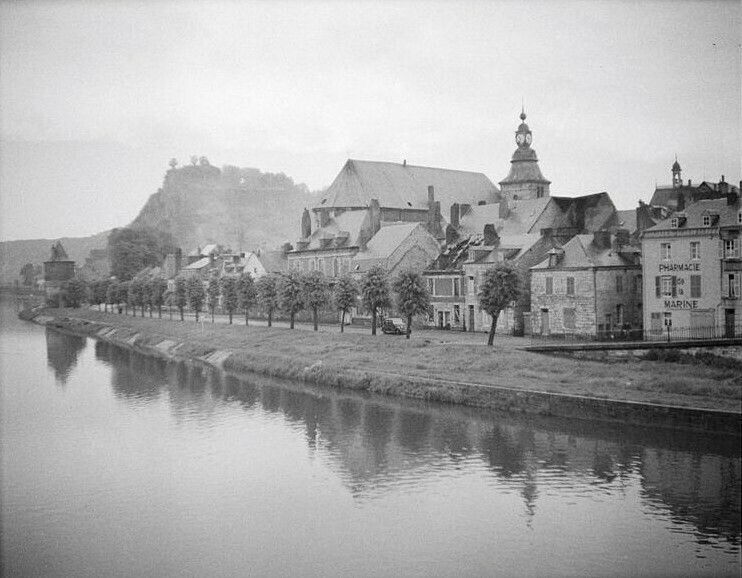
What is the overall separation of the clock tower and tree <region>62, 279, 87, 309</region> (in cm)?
5745

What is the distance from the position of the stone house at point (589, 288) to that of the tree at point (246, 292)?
79.8ft

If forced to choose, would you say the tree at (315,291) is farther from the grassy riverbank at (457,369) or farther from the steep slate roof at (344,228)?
the steep slate roof at (344,228)

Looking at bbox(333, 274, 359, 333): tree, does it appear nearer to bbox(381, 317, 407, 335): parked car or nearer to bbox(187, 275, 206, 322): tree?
bbox(381, 317, 407, 335): parked car

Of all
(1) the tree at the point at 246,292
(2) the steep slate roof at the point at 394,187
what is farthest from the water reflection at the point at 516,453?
(2) the steep slate roof at the point at 394,187

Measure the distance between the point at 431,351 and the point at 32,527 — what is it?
72.6ft

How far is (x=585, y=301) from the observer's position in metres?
41.7

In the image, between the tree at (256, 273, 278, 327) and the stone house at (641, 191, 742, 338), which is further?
the tree at (256, 273, 278, 327)

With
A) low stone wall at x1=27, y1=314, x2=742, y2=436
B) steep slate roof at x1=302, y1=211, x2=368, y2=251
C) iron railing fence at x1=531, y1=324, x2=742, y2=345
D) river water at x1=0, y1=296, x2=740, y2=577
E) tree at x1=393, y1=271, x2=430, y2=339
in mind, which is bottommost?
river water at x1=0, y1=296, x2=740, y2=577

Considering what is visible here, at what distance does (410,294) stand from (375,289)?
2725 millimetres

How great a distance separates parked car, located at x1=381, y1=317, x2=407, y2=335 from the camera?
4750 centimetres

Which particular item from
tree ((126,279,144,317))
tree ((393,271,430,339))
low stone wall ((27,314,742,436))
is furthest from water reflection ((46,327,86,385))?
tree ((393,271,430,339))

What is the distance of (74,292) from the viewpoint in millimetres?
103062

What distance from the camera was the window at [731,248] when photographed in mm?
34875

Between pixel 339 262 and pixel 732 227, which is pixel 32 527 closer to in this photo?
pixel 732 227
